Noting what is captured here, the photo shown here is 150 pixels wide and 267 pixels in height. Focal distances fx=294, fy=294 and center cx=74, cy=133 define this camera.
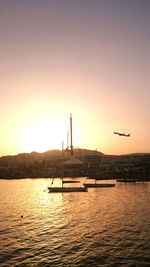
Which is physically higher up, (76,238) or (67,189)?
(67,189)

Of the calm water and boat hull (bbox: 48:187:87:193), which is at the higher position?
boat hull (bbox: 48:187:87:193)

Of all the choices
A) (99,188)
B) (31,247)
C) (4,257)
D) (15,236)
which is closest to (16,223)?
(15,236)

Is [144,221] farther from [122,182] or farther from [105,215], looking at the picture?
[122,182]

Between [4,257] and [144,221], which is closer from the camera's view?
[4,257]

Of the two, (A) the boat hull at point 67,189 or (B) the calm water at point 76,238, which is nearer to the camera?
(B) the calm water at point 76,238

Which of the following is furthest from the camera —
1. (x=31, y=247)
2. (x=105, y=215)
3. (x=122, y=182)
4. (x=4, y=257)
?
(x=122, y=182)

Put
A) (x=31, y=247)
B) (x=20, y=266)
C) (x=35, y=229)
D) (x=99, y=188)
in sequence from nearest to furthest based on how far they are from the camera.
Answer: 1. (x=20, y=266)
2. (x=31, y=247)
3. (x=35, y=229)
4. (x=99, y=188)

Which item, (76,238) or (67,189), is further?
(67,189)

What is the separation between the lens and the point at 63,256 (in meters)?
34.5

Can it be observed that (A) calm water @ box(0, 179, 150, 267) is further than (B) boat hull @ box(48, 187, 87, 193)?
No

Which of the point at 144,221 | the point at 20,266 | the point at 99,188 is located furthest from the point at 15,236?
the point at 99,188

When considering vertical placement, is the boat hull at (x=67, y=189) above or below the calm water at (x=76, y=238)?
above

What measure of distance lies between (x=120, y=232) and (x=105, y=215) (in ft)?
52.4

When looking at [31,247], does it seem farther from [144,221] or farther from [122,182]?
[122,182]
